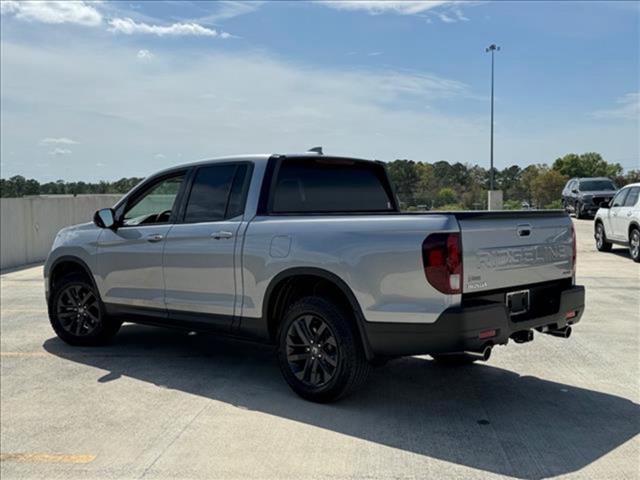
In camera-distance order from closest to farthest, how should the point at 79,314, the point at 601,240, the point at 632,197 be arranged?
the point at 79,314 → the point at 632,197 → the point at 601,240

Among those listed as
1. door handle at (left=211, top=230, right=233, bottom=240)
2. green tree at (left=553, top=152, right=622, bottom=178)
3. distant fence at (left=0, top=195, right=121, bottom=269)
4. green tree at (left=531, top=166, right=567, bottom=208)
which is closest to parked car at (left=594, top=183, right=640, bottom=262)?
door handle at (left=211, top=230, right=233, bottom=240)

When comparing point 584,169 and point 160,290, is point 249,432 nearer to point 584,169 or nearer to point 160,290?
point 160,290

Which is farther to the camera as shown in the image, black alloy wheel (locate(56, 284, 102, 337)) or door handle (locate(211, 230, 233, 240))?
black alloy wheel (locate(56, 284, 102, 337))

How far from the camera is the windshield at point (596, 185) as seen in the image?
2655cm

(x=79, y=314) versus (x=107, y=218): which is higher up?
(x=107, y=218)

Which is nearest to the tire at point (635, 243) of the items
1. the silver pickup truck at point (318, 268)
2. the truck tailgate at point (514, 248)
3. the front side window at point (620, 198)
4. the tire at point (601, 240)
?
the front side window at point (620, 198)

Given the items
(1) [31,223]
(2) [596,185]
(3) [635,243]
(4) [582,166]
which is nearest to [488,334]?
(3) [635,243]

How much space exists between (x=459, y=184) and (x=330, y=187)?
2440cm

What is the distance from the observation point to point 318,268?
473cm

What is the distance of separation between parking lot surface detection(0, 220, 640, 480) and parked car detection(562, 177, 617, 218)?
20.6 metres

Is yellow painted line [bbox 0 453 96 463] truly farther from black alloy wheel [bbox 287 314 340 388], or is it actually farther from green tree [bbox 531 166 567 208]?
green tree [bbox 531 166 567 208]

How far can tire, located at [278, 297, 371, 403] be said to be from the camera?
4.64 meters

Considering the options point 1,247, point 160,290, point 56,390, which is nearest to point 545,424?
point 160,290

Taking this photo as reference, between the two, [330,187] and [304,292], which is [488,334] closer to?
[304,292]
